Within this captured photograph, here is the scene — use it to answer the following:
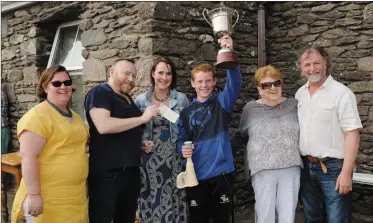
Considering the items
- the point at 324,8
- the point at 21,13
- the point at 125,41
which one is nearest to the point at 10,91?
the point at 21,13

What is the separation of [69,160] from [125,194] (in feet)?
1.67

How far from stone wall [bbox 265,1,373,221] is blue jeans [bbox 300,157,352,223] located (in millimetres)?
1815

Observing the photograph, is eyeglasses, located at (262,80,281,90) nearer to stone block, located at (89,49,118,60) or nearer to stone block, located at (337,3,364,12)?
stone block, located at (89,49,118,60)

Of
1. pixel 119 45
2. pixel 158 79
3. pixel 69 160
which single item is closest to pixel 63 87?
pixel 69 160

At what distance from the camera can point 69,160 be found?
2.45 meters

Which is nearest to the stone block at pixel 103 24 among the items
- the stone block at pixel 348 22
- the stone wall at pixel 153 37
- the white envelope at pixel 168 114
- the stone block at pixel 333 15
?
the stone wall at pixel 153 37

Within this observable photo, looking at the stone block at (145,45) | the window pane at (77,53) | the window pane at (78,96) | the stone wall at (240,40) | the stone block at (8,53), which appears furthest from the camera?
the stone block at (8,53)

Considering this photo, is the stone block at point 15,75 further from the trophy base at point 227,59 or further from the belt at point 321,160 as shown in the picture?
the belt at point 321,160

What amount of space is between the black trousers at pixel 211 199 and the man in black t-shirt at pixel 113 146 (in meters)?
0.48

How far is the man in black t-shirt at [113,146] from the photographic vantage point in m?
2.55

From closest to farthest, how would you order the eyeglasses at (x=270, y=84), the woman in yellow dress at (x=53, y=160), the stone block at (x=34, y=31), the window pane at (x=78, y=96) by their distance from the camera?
the woman in yellow dress at (x=53, y=160) < the eyeglasses at (x=270, y=84) < the window pane at (x=78, y=96) < the stone block at (x=34, y=31)

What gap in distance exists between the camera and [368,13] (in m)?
4.20

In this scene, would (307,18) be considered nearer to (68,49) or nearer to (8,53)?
(68,49)

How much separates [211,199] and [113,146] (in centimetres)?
92
